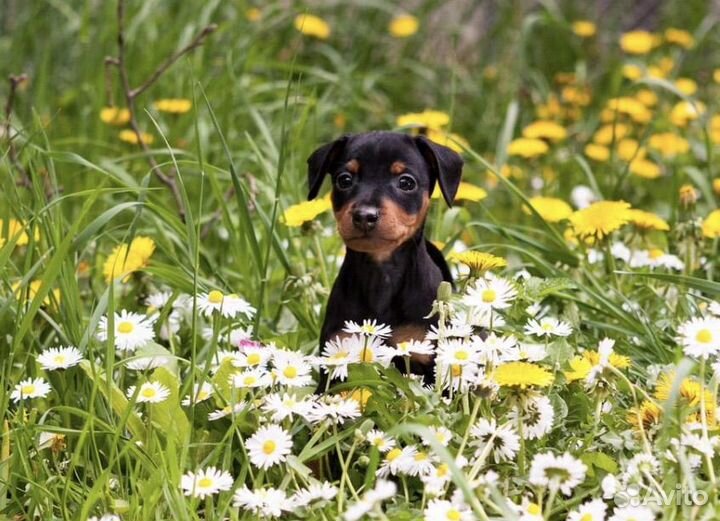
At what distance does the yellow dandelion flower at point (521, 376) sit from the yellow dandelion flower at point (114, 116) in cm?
278

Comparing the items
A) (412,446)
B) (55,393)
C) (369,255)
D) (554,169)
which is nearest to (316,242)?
(369,255)

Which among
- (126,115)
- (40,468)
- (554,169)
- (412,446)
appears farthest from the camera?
Result: (554,169)

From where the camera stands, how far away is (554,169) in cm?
543

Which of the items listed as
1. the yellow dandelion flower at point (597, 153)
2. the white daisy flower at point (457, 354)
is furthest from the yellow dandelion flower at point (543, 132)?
the white daisy flower at point (457, 354)

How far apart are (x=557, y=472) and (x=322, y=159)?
3.82ft

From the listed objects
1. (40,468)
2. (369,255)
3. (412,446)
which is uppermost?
(369,255)

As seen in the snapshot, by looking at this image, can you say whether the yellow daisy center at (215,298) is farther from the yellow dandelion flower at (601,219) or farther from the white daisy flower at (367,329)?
the yellow dandelion flower at (601,219)

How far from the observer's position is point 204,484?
2.47 meters

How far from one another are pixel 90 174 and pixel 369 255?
1916mm

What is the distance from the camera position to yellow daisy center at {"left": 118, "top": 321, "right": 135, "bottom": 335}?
116 inches

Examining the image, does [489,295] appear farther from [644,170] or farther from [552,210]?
[644,170]

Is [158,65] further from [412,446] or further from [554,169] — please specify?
[412,446]

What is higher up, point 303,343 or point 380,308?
point 380,308

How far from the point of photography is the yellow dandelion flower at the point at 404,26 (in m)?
6.45
